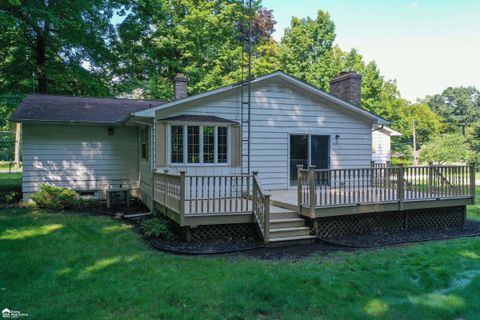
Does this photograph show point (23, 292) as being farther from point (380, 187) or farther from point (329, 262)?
point (380, 187)

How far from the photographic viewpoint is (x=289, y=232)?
7.50 metres

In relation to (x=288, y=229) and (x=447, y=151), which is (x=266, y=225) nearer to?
(x=288, y=229)

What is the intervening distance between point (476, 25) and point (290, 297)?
14834 mm

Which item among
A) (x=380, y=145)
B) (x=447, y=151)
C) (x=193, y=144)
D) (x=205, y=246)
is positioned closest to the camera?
(x=205, y=246)

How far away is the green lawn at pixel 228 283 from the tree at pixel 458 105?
6441 cm

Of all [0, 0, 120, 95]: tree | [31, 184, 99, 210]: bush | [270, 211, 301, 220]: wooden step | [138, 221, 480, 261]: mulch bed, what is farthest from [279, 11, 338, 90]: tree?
[270, 211, 301, 220]: wooden step

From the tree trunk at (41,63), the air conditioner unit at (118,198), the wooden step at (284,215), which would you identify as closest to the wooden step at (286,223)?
the wooden step at (284,215)

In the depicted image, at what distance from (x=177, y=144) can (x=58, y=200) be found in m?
4.53

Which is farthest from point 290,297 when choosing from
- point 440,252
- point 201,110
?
point 201,110

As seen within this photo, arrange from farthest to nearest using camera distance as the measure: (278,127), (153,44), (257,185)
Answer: (153,44) → (278,127) → (257,185)

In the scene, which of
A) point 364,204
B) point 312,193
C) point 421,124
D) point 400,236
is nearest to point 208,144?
point 312,193

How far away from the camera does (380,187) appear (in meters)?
8.56

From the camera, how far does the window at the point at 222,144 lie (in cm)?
1016

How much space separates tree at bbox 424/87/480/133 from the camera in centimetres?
6338
